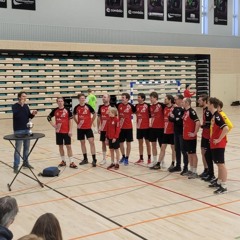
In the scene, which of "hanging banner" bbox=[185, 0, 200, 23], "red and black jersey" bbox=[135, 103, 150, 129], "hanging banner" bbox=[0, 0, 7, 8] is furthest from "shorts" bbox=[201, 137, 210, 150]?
"hanging banner" bbox=[185, 0, 200, 23]

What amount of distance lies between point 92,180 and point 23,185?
1.41m

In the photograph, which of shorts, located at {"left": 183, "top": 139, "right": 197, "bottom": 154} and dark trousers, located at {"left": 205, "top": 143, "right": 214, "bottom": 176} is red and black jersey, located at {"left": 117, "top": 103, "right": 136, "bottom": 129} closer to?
shorts, located at {"left": 183, "top": 139, "right": 197, "bottom": 154}

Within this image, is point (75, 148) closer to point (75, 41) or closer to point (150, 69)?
point (75, 41)

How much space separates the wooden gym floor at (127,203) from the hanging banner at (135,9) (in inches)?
670

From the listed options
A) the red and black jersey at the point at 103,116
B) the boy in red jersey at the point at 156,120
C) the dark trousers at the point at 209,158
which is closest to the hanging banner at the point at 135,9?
the red and black jersey at the point at 103,116

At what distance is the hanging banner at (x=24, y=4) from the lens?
69.1 feet

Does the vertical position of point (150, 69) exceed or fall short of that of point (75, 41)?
it falls short

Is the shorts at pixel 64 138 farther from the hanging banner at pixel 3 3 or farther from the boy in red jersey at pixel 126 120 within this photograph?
the hanging banner at pixel 3 3

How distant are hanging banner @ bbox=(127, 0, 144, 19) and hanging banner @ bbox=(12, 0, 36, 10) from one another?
6185 mm

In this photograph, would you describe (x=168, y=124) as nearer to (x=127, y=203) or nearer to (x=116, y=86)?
(x=127, y=203)

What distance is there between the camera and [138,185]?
7719 millimetres

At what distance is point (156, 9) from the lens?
2567 centimetres

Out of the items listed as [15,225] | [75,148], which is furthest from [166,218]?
[75,148]

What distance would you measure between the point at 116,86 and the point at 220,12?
994cm
